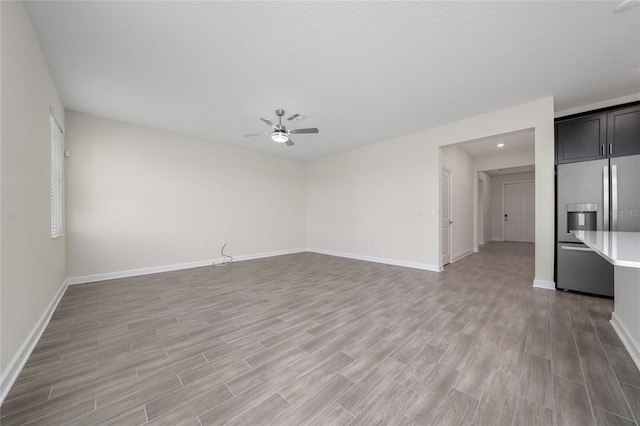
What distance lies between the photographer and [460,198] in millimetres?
6078

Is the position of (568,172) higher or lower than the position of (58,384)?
higher

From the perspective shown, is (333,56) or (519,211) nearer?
(333,56)

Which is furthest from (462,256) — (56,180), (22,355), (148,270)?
(56,180)

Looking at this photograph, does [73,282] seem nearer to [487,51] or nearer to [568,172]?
[487,51]

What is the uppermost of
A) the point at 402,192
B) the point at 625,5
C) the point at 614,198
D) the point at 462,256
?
the point at 625,5

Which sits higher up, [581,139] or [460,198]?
[581,139]

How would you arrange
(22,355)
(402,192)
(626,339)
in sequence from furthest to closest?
(402,192) < (626,339) < (22,355)

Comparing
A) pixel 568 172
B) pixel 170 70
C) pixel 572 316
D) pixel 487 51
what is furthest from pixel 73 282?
pixel 568 172

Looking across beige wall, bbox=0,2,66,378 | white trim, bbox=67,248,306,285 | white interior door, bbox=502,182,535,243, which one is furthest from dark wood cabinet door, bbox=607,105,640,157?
white trim, bbox=67,248,306,285

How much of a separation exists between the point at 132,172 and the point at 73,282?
6.66 ft

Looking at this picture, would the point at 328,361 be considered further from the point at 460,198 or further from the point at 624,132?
Answer: the point at 460,198

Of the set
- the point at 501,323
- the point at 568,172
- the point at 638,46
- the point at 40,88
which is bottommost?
the point at 501,323

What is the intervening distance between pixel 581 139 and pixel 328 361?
4.46 m

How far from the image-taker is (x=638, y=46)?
7.57 feet
